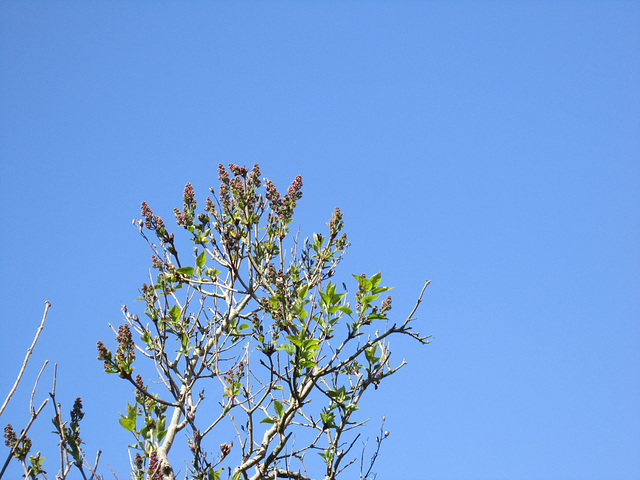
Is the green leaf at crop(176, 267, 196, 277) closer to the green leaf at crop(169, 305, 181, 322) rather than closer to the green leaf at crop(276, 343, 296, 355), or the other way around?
the green leaf at crop(169, 305, 181, 322)

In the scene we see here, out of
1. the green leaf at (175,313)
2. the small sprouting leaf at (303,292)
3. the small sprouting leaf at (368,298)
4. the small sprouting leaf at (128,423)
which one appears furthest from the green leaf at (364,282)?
the small sprouting leaf at (128,423)

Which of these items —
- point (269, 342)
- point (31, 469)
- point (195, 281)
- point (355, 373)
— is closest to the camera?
point (31, 469)

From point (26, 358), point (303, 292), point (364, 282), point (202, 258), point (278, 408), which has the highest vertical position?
point (202, 258)

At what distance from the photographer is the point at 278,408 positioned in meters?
3.81

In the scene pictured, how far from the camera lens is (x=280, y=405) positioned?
3805mm

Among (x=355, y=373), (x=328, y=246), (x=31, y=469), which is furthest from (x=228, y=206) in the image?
(x=31, y=469)

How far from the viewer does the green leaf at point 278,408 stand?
3789mm

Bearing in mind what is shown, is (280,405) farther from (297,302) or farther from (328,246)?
(328,246)

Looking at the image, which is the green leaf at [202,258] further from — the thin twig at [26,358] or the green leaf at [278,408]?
the thin twig at [26,358]

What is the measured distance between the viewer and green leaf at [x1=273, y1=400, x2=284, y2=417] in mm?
3789

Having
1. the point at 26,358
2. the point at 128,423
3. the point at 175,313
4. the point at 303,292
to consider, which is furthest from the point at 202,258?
the point at 26,358

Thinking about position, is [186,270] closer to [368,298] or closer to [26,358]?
[368,298]

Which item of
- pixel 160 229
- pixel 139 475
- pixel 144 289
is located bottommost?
pixel 139 475

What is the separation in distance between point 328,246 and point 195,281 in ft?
3.34
